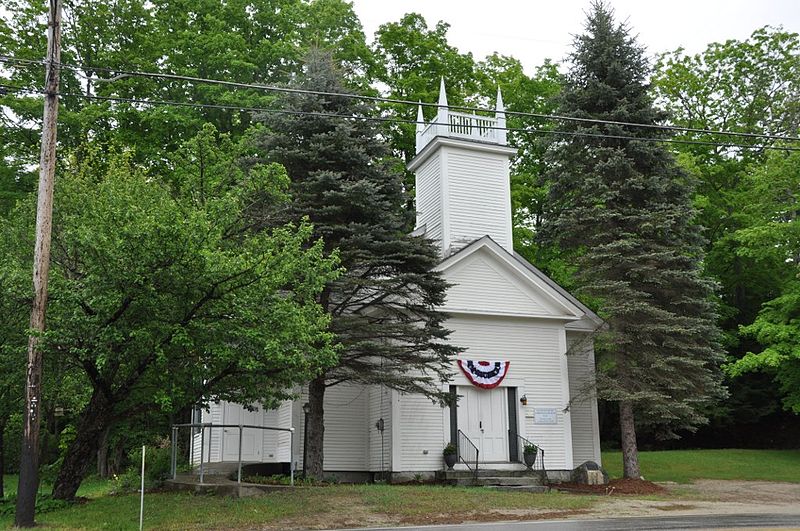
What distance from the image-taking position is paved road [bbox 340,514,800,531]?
12578 mm

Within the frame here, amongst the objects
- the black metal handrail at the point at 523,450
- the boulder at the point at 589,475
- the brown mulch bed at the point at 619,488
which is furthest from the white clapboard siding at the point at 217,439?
the boulder at the point at 589,475

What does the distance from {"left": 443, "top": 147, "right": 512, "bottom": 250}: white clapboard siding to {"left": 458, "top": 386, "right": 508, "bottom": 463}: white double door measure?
484 cm

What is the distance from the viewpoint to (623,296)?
74.3 feet

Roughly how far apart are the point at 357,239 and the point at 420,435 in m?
5.93

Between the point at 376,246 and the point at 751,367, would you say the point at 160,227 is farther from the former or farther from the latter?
the point at 751,367

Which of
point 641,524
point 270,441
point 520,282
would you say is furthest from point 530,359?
point 641,524

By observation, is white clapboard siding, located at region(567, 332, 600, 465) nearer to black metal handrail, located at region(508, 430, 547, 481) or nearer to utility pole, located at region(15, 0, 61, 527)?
black metal handrail, located at region(508, 430, 547, 481)

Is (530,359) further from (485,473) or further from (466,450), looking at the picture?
(485,473)

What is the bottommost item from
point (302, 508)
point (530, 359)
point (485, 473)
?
point (302, 508)

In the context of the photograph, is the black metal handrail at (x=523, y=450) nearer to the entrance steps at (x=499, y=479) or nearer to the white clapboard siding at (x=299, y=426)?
the entrance steps at (x=499, y=479)

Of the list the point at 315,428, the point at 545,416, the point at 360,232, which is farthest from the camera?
the point at 545,416

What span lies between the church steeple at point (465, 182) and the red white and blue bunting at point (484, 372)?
12.3 feet

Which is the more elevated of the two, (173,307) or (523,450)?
(173,307)

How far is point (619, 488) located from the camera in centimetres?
2073
